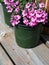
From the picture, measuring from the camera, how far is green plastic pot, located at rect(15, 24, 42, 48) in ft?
7.38

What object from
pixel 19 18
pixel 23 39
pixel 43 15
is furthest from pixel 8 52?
pixel 43 15

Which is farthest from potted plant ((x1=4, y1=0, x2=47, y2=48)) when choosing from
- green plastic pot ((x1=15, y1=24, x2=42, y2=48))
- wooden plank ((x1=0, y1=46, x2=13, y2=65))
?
wooden plank ((x1=0, y1=46, x2=13, y2=65))

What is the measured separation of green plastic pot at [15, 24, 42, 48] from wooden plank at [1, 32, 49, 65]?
0.19ft

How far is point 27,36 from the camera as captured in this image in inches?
90.4

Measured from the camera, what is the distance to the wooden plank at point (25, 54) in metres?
2.24

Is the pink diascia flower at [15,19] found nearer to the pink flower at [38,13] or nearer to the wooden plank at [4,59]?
the pink flower at [38,13]

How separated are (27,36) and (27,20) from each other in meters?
0.19

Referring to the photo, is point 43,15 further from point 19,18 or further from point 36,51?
point 36,51

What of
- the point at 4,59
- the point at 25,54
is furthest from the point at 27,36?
the point at 4,59

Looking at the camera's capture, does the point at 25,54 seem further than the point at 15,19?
Yes

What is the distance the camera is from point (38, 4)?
234 centimetres

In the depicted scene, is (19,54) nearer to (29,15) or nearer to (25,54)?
(25,54)

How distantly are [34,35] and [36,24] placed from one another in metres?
0.15

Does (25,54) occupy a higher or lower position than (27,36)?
lower
